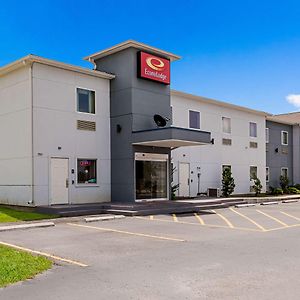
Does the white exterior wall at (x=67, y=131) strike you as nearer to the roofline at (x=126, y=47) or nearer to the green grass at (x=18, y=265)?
the roofline at (x=126, y=47)

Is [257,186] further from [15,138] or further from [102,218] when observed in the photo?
[15,138]

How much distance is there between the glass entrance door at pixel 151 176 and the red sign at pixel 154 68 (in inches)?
159

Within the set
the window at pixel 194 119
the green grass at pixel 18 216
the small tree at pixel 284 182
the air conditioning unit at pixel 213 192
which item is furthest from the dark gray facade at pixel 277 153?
the green grass at pixel 18 216

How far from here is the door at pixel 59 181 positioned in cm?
1783

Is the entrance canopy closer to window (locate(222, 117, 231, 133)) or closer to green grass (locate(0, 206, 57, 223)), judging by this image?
green grass (locate(0, 206, 57, 223))

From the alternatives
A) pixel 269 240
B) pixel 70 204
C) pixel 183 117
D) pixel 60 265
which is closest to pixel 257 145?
pixel 183 117

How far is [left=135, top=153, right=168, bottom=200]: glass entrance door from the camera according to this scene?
66.2 feet

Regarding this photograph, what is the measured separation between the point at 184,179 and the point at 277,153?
12.8 metres

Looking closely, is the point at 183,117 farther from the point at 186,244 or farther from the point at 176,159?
the point at 186,244

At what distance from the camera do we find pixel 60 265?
7.36 m

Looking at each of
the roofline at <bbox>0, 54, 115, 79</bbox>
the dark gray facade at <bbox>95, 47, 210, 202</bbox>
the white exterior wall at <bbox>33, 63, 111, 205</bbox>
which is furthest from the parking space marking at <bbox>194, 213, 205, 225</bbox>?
the roofline at <bbox>0, 54, 115, 79</bbox>

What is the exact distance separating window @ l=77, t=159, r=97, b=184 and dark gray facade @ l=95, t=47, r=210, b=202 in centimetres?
109

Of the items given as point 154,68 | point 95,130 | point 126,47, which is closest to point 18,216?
point 95,130

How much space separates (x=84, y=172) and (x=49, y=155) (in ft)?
7.30
